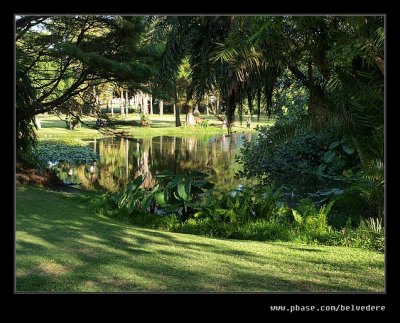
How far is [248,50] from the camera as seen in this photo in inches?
265

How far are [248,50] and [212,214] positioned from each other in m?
2.68

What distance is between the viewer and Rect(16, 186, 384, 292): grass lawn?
14.0ft

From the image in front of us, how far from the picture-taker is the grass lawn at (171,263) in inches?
168

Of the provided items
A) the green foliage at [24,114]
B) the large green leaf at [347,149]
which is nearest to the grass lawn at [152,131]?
the green foliage at [24,114]

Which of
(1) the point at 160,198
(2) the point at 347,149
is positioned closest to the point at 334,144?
(2) the point at 347,149

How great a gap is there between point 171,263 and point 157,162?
16.4m

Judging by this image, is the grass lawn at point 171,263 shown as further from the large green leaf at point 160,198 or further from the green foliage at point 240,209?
the large green leaf at point 160,198

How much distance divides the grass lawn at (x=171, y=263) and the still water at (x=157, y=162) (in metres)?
7.36

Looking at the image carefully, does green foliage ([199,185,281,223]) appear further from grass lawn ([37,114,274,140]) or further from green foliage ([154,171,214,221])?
grass lawn ([37,114,274,140])

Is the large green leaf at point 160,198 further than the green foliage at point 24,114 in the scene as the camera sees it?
No
